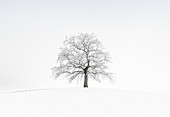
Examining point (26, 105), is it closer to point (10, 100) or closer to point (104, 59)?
point (10, 100)

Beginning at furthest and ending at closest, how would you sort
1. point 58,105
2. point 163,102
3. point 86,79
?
point 86,79 → point 163,102 → point 58,105

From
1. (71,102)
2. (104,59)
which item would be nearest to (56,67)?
(104,59)

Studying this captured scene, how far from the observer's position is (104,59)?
24.9 metres

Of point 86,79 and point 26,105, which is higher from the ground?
point 86,79

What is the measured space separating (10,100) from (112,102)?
985 centimetres

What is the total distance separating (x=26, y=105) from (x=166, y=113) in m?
11.4

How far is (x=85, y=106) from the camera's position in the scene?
16.0 metres

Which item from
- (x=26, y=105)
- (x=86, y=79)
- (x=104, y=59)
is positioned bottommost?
(x=26, y=105)

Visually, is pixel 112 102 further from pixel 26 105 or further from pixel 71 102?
pixel 26 105

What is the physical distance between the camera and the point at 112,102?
17203 millimetres

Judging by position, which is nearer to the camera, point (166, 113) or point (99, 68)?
point (166, 113)

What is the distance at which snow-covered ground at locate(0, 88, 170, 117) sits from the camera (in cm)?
1444

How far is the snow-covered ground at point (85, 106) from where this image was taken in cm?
1444

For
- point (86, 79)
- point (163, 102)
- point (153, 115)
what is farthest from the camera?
point (86, 79)
